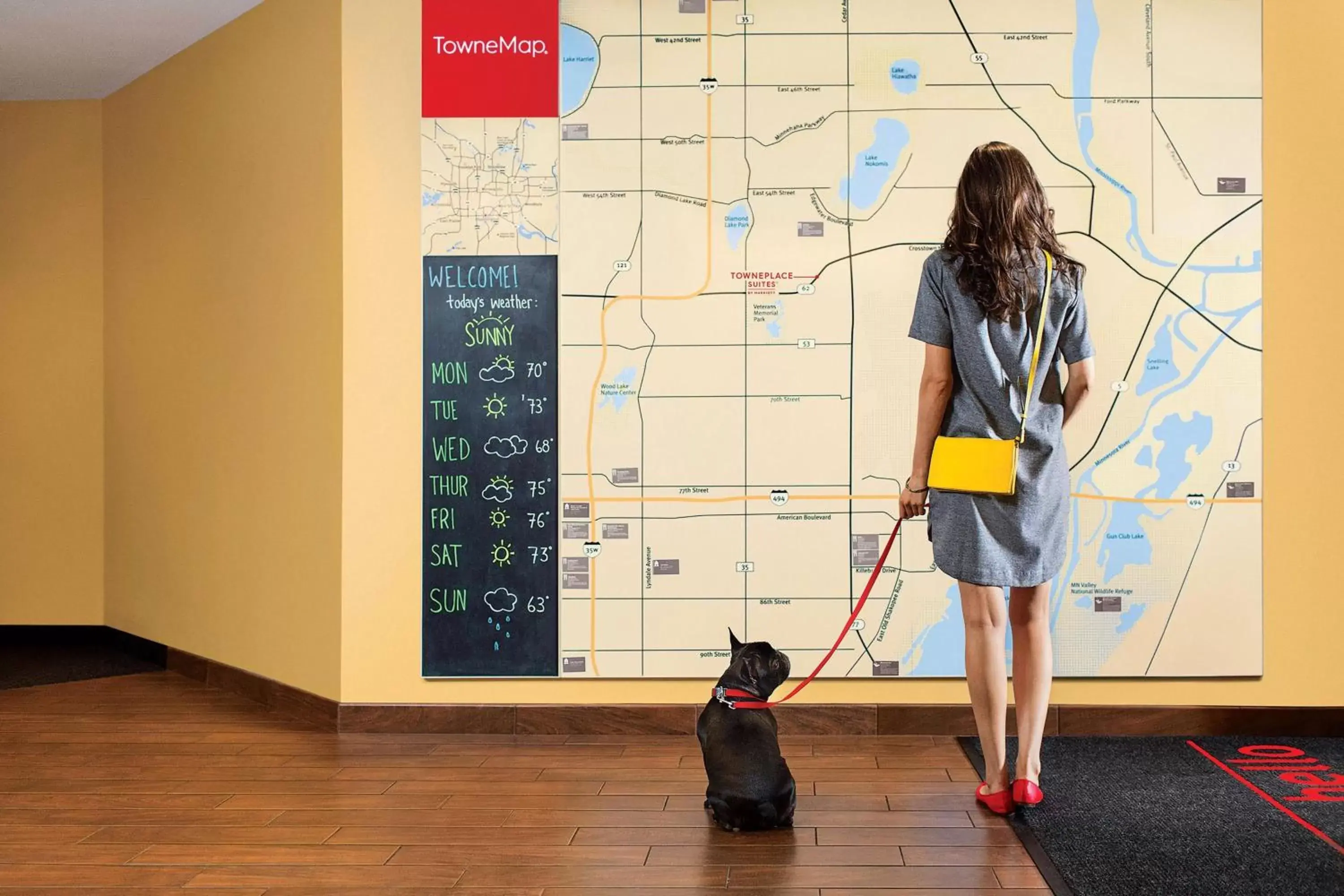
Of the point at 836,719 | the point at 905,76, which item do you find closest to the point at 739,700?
the point at 836,719

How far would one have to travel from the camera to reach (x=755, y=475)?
326 centimetres

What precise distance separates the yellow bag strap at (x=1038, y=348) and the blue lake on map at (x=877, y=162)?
0.91m

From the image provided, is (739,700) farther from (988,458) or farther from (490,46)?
(490,46)

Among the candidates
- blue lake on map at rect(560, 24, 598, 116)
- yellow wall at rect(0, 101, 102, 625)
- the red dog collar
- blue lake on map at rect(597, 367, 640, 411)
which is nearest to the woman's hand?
the red dog collar

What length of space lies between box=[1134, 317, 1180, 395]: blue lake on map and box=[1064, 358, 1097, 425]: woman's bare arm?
73cm

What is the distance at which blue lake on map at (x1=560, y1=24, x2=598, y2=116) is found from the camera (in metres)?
3.26

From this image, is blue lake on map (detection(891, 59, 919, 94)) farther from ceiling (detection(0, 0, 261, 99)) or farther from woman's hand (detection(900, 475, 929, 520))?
ceiling (detection(0, 0, 261, 99))

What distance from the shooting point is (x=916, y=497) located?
2508 millimetres

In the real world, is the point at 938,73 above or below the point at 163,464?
above

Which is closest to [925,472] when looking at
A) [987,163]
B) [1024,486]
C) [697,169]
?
[1024,486]

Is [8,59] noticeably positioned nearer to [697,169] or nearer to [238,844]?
[697,169]

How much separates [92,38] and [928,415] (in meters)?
3.37

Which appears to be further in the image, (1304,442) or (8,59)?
(8,59)

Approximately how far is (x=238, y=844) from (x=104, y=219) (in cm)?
336
